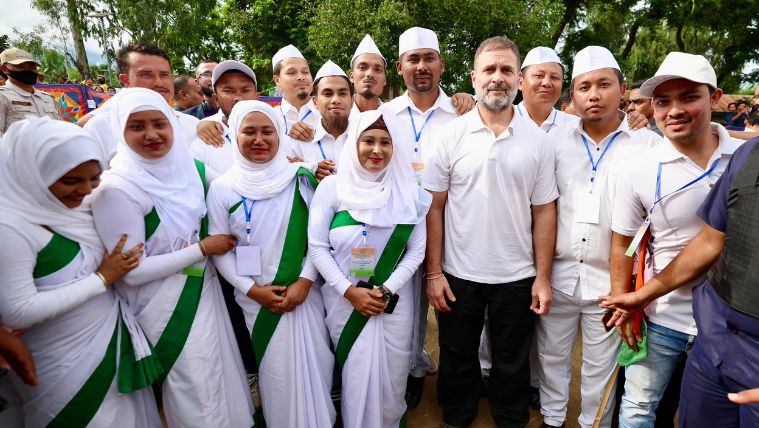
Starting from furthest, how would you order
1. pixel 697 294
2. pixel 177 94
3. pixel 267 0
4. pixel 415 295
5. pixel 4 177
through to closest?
pixel 267 0 → pixel 177 94 → pixel 415 295 → pixel 697 294 → pixel 4 177

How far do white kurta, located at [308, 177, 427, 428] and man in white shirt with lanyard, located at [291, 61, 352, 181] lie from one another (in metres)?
0.78

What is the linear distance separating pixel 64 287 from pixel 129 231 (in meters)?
0.37

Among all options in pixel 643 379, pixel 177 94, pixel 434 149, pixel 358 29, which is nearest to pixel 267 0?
pixel 358 29

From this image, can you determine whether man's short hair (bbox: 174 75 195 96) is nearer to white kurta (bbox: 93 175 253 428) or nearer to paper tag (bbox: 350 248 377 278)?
white kurta (bbox: 93 175 253 428)

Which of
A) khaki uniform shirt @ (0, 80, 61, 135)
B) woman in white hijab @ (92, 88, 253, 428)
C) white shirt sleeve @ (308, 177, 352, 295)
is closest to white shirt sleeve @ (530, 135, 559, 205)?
white shirt sleeve @ (308, 177, 352, 295)

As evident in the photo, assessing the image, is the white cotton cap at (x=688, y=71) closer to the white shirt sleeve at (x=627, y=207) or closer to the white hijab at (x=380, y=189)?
the white shirt sleeve at (x=627, y=207)

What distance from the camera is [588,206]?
270cm

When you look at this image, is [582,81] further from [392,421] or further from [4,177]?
[4,177]

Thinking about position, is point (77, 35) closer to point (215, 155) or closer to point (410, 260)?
point (215, 155)

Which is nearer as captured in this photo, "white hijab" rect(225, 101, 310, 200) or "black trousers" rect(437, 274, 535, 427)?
"white hijab" rect(225, 101, 310, 200)

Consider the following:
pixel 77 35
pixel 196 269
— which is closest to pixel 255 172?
pixel 196 269

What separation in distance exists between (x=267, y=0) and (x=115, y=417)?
1850 cm

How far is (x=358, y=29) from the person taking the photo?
45.7 feet

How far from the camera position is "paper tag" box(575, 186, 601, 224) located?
8.73 feet
